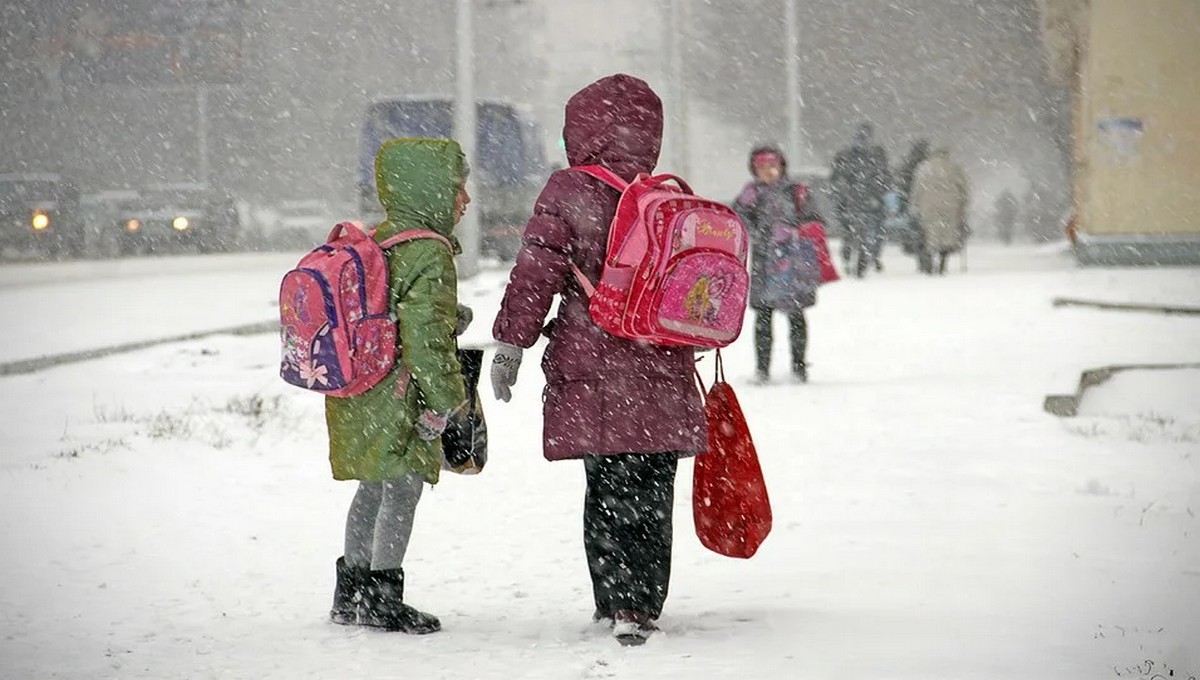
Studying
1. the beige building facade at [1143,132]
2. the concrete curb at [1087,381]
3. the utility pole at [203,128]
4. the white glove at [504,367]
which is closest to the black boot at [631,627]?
the white glove at [504,367]

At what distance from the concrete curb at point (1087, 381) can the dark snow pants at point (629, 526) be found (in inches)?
194

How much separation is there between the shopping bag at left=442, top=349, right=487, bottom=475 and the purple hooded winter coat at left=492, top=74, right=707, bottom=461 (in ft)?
0.71

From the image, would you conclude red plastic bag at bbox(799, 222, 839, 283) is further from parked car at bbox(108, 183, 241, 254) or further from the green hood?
parked car at bbox(108, 183, 241, 254)

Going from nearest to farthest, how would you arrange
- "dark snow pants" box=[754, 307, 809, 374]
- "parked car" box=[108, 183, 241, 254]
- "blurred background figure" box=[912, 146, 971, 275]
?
"dark snow pants" box=[754, 307, 809, 374], "blurred background figure" box=[912, 146, 971, 275], "parked car" box=[108, 183, 241, 254]

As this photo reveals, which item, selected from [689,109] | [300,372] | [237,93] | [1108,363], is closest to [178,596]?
[300,372]

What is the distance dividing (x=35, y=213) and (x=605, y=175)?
25.6m

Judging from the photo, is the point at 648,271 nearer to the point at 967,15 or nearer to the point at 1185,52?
the point at 1185,52

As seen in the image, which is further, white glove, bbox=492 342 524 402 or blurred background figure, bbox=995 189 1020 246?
blurred background figure, bbox=995 189 1020 246

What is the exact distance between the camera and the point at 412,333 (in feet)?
14.9

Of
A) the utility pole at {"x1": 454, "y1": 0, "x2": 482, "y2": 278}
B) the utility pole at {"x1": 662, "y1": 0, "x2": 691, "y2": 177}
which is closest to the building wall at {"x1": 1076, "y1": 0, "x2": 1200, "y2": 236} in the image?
the utility pole at {"x1": 454, "y1": 0, "x2": 482, "y2": 278}

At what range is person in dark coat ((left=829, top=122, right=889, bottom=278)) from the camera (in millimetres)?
21594

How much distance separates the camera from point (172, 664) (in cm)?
450

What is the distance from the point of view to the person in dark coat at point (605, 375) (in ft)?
14.7

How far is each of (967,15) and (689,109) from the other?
20.9 feet
